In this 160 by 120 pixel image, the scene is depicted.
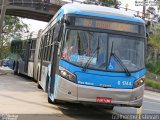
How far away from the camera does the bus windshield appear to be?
12.4 metres

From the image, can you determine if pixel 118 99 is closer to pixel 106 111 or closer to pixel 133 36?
pixel 133 36

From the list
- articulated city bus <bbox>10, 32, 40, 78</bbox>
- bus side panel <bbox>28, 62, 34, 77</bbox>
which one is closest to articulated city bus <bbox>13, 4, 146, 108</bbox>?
articulated city bus <bbox>10, 32, 40, 78</bbox>

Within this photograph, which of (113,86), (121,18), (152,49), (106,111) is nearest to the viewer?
(113,86)

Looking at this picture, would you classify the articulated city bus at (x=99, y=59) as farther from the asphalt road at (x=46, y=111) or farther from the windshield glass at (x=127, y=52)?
the asphalt road at (x=46, y=111)

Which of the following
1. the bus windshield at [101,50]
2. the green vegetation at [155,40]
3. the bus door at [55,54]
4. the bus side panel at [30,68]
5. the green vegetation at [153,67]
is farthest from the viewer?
the green vegetation at [153,67]

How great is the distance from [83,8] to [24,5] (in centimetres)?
5099

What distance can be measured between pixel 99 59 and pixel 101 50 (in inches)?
10.7

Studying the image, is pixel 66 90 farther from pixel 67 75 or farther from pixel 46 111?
pixel 46 111

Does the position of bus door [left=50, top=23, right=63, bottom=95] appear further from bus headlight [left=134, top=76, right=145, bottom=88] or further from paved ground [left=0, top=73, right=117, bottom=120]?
bus headlight [left=134, top=76, right=145, bottom=88]

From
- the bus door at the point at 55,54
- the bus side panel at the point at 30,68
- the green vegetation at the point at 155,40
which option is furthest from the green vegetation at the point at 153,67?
the bus door at the point at 55,54

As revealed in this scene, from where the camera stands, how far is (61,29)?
13.0 meters

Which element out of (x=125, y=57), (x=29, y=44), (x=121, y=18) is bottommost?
Result: (x=29, y=44)

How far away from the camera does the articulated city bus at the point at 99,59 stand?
1222 centimetres

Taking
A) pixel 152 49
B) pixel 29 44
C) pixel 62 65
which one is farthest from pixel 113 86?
pixel 152 49
